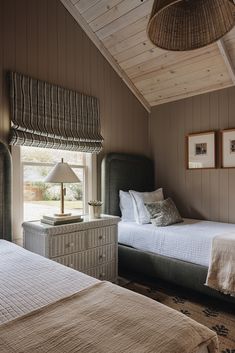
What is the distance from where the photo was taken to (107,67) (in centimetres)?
357

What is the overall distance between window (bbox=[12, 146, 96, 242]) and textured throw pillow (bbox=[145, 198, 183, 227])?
763 millimetres

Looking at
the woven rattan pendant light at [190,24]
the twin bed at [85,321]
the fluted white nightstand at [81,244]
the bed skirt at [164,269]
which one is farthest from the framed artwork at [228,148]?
the twin bed at [85,321]

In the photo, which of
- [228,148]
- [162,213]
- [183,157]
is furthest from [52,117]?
[228,148]

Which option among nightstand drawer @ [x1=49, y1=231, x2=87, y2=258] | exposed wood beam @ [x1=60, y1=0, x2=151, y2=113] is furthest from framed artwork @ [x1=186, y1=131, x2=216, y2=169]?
nightstand drawer @ [x1=49, y1=231, x2=87, y2=258]

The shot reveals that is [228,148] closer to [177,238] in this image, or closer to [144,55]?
[177,238]

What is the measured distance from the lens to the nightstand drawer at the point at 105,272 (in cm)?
273

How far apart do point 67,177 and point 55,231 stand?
0.52 metres

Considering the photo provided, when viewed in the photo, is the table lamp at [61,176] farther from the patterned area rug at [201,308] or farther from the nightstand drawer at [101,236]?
the patterned area rug at [201,308]

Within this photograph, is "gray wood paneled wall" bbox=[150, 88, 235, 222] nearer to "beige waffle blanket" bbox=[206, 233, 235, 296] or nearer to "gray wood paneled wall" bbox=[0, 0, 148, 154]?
"gray wood paneled wall" bbox=[0, 0, 148, 154]

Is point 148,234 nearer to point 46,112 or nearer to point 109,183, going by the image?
point 109,183

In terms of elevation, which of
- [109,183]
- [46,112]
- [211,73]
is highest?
[211,73]

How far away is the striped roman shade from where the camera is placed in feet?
8.61

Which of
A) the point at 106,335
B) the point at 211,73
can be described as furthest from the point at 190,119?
the point at 106,335

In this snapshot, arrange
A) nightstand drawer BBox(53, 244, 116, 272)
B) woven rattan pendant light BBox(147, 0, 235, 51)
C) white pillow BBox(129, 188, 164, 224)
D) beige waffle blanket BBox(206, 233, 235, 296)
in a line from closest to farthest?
woven rattan pendant light BBox(147, 0, 235, 51) → beige waffle blanket BBox(206, 233, 235, 296) → nightstand drawer BBox(53, 244, 116, 272) → white pillow BBox(129, 188, 164, 224)
